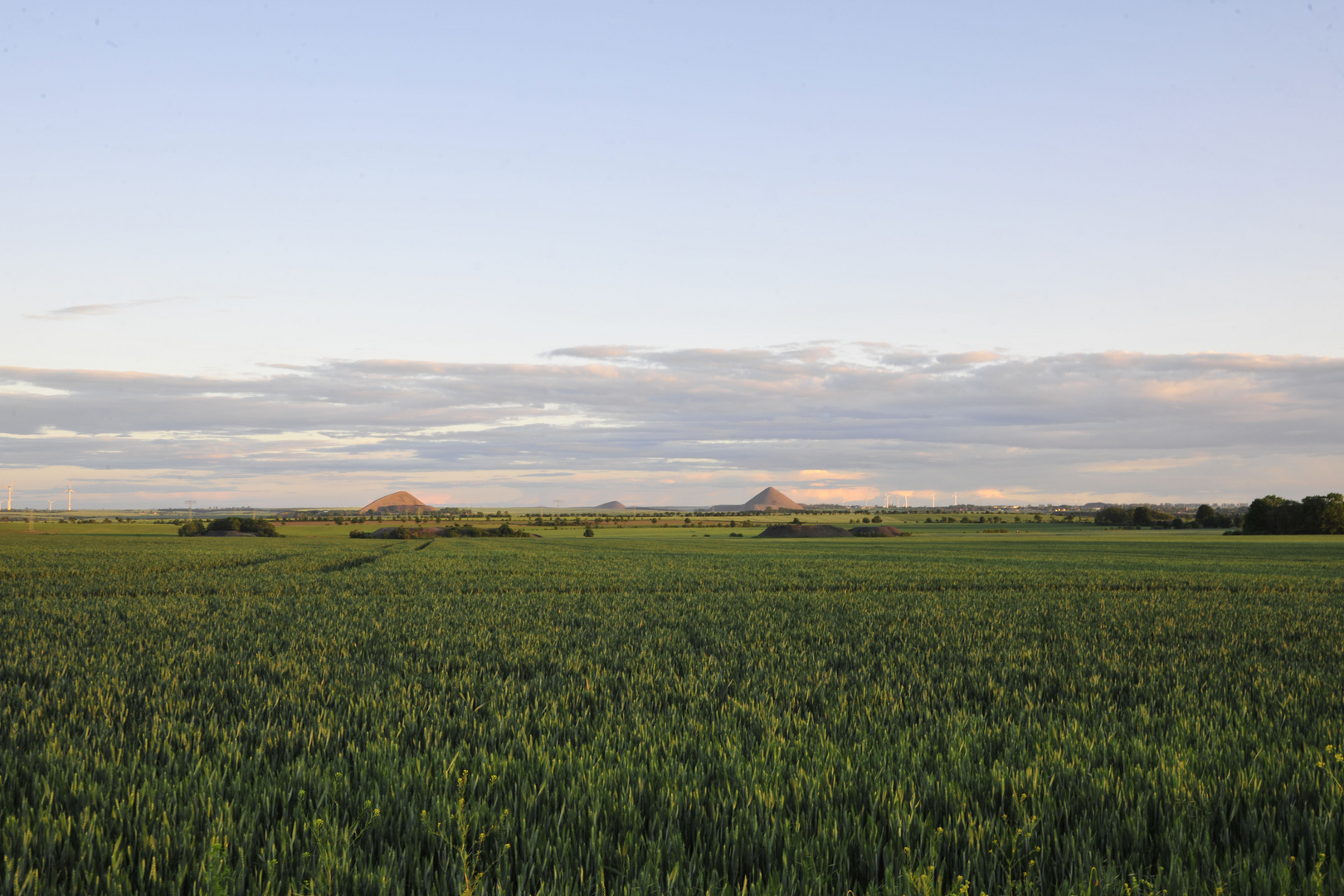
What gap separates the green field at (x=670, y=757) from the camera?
479cm

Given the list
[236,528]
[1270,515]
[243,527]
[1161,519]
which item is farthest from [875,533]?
[236,528]

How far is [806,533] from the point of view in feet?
419

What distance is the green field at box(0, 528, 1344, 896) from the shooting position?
4.79 meters

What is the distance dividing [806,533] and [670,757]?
4872 inches

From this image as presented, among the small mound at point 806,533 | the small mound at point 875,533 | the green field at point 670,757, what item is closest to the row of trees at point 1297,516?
the small mound at point 875,533

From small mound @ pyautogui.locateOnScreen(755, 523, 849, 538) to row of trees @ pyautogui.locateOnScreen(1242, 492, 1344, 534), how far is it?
66.8m

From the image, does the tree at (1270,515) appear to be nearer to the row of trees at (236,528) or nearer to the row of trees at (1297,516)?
the row of trees at (1297,516)

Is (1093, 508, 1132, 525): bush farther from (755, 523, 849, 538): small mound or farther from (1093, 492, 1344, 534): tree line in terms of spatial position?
(755, 523, 849, 538): small mound

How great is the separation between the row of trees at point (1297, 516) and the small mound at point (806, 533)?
66.8 m

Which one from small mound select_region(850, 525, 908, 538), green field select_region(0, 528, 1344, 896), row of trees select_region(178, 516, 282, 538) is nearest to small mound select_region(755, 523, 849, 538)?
small mound select_region(850, 525, 908, 538)

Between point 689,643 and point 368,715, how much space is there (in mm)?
7943

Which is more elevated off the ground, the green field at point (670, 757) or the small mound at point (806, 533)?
the green field at point (670, 757)

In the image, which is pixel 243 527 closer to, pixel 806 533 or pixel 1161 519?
pixel 806 533

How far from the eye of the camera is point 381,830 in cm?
532
